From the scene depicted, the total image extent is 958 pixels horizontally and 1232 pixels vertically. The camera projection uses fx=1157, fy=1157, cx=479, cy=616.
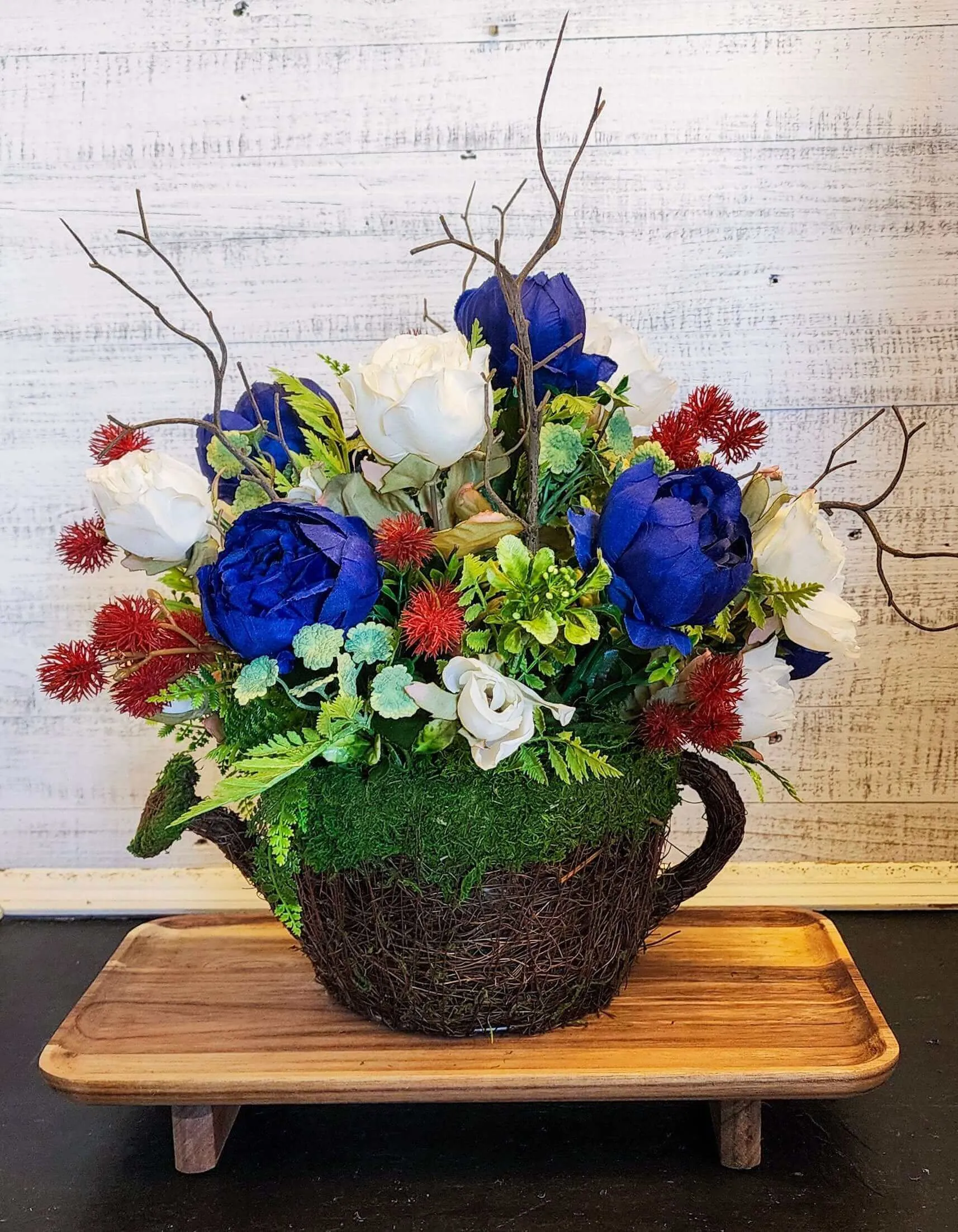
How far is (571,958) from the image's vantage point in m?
0.65

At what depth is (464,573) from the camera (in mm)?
578

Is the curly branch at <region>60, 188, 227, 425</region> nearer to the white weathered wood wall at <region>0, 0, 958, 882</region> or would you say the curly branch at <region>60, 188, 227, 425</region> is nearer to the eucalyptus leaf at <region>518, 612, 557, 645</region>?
the eucalyptus leaf at <region>518, 612, 557, 645</region>

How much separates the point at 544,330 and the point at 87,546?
0.27m

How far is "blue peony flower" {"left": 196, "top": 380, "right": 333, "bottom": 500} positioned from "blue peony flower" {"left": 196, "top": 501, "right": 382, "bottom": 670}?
0.12 meters

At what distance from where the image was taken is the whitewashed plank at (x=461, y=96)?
3.26 feet

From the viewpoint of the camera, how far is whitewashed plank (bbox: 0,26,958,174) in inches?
39.1

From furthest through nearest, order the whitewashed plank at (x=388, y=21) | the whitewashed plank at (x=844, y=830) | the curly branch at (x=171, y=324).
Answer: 1. the whitewashed plank at (x=844, y=830)
2. the whitewashed plank at (x=388, y=21)
3. the curly branch at (x=171, y=324)

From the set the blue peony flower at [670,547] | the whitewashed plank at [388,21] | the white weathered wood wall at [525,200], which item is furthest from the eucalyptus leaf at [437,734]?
the whitewashed plank at [388,21]

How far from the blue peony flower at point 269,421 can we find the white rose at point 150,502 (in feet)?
0.28

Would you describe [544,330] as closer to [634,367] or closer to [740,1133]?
[634,367]

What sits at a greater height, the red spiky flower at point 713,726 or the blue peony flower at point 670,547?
the blue peony flower at point 670,547

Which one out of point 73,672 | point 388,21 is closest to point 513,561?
point 73,672

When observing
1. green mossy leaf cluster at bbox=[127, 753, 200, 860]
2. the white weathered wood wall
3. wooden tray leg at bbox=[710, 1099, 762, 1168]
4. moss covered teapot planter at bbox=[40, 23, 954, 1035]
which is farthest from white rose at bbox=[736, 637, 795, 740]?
the white weathered wood wall

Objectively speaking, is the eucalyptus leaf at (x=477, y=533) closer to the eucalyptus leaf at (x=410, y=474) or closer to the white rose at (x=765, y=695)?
the eucalyptus leaf at (x=410, y=474)
